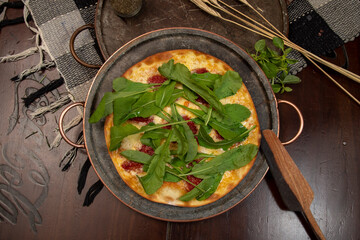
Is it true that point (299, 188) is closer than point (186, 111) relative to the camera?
Yes

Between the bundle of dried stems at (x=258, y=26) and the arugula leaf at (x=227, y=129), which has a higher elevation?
the bundle of dried stems at (x=258, y=26)

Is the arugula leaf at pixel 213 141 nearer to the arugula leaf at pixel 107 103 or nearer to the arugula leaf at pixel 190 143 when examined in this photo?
the arugula leaf at pixel 190 143

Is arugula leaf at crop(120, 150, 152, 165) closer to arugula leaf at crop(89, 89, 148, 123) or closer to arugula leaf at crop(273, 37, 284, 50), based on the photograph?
arugula leaf at crop(89, 89, 148, 123)

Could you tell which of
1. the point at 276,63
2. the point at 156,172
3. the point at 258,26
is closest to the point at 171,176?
the point at 156,172

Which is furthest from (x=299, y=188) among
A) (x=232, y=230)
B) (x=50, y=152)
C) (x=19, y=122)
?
(x=19, y=122)

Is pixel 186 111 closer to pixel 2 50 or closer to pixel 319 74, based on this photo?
pixel 319 74

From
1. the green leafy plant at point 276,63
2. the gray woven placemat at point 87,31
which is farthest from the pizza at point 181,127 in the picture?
the gray woven placemat at point 87,31
